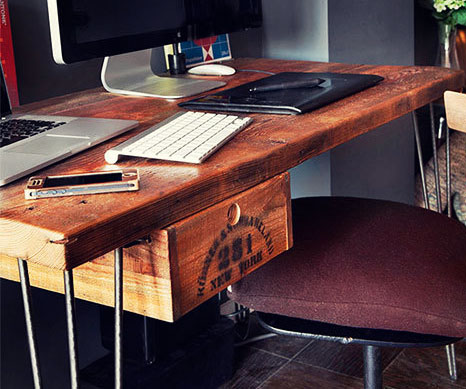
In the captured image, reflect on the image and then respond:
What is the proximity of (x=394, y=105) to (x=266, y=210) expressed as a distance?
463mm

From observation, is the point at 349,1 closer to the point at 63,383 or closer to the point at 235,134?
the point at 235,134

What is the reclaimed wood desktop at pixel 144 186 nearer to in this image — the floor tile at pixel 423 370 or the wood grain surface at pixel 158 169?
the wood grain surface at pixel 158 169

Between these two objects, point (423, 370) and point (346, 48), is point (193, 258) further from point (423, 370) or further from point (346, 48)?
point (346, 48)

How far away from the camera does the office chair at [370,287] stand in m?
1.08

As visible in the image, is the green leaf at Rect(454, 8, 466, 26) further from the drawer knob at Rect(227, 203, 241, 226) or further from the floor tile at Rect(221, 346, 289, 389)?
the drawer knob at Rect(227, 203, 241, 226)

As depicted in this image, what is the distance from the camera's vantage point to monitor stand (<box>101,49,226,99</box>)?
151 centimetres

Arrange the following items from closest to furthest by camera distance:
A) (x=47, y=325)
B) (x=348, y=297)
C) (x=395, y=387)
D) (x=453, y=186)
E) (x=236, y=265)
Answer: (x=236, y=265), (x=348, y=297), (x=47, y=325), (x=395, y=387), (x=453, y=186)

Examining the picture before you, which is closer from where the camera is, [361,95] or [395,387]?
[361,95]

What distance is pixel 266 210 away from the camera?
3.41 feet

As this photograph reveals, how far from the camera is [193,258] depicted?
91 cm

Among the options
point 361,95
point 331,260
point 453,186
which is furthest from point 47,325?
point 453,186

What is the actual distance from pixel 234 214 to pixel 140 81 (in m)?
0.71

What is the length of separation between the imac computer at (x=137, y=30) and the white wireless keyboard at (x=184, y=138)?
0.26 metres

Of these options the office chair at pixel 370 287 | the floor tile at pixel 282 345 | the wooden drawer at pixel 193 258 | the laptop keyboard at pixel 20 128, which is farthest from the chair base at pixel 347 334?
the floor tile at pixel 282 345
